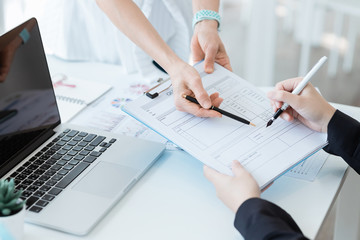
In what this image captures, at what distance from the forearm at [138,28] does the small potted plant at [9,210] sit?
1.61ft

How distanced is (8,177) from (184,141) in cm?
34

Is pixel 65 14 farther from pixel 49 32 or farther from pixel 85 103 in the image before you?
pixel 85 103

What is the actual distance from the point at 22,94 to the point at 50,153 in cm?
13

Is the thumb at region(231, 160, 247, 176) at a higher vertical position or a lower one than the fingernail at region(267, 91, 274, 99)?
lower

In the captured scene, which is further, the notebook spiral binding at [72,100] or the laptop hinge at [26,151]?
the notebook spiral binding at [72,100]

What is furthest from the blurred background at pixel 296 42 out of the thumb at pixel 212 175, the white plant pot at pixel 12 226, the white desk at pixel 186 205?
the white plant pot at pixel 12 226

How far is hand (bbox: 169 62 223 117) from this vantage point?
98cm

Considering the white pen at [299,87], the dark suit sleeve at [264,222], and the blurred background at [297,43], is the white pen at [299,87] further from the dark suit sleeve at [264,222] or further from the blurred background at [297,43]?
the blurred background at [297,43]

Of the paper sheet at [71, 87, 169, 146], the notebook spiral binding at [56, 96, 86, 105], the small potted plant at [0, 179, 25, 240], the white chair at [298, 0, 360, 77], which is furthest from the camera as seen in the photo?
the white chair at [298, 0, 360, 77]

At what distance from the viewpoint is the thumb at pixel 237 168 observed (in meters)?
0.86

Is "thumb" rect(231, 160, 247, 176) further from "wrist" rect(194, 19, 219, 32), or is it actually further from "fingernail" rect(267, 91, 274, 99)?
"wrist" rect(194, 19, 219, 32)

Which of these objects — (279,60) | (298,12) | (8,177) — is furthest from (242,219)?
(298,12)

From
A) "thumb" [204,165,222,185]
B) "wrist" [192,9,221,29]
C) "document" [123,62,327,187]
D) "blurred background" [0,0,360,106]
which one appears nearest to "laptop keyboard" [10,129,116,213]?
"document" [123,62,327,187]

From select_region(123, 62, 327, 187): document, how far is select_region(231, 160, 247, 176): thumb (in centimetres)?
1
